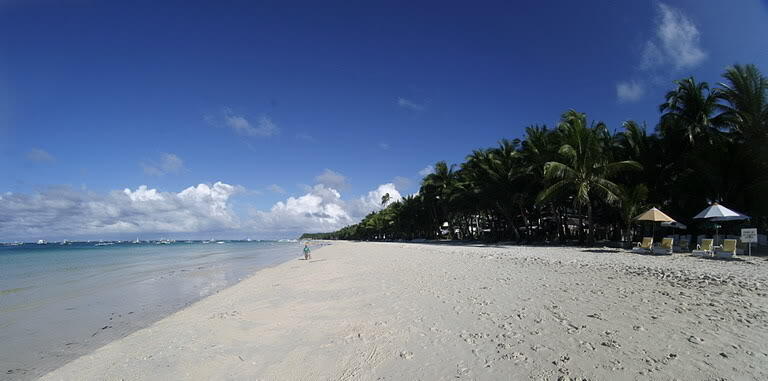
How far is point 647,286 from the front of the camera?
7.57 metres

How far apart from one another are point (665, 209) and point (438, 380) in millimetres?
27020

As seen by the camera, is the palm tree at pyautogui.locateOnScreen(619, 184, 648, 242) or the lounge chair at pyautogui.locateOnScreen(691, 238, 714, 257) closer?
the lounge chair at pyautogui.locateOnScreen(691, 238, 714, 257)

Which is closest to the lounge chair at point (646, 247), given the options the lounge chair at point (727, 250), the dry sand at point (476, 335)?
the lounge chair at point (727, 250)

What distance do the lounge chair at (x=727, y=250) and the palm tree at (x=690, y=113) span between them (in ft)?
34.0

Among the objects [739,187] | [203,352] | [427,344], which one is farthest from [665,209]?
[203,352]

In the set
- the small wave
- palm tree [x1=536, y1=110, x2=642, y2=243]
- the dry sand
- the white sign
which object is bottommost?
the small wave

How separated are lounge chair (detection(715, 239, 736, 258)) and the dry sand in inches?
179

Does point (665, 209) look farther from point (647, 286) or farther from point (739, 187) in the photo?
point (647, 286)

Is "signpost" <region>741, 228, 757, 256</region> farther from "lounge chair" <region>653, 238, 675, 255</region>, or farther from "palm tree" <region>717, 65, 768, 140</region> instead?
"palm tree" <region>717, 65, 768, 140</region>

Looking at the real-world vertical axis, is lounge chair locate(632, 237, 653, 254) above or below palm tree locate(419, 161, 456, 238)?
below

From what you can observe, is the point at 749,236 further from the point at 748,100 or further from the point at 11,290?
the point at 11,290

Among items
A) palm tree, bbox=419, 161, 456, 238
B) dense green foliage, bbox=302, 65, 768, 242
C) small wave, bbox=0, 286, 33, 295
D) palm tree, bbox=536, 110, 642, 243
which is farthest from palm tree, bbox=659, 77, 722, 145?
small wave, bbox=0, 286, 33, 295

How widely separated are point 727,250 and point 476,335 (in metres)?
13.3

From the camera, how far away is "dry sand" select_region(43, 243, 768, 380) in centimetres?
387
